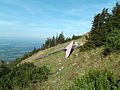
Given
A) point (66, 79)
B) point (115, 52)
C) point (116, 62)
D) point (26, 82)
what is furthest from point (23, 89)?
point (115, 52)

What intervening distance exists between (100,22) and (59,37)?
57094mm

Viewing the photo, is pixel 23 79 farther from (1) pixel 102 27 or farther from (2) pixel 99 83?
(1) pixel 102 27

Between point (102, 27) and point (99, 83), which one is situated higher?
point (102, 27)

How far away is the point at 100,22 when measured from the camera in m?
13.8

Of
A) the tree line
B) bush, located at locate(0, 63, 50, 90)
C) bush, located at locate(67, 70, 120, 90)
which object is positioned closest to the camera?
bush, located at locate(67, 70, 120, 90)

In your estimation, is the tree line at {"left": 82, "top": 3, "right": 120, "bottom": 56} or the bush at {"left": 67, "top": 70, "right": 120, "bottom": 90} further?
the tree line at {"left": 82, "top": 3, "right": 120, "bottom": 56}

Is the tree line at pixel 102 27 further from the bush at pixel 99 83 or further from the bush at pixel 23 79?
the bush at pixel 99 83

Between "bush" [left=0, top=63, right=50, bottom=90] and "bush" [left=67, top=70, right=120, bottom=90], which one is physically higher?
"bush" [left=67, top=70, right=120, bottom=90]

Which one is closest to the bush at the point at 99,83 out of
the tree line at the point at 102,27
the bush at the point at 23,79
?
the bush at the point at 23,79

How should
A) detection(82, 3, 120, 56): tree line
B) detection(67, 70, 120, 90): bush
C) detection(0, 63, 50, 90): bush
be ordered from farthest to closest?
detection(82, 3, 120, 56): tree line < detection(0, 63, 50, 90): bush < detection(67, 70, 120, 90): bush

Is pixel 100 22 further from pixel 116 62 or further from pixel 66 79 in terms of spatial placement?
pixel 66 79

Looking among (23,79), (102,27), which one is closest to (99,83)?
(23,79)

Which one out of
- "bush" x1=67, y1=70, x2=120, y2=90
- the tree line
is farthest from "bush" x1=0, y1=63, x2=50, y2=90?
the tree line

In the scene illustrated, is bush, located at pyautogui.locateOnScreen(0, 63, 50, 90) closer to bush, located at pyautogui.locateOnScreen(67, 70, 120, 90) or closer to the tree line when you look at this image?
bush, located at pyautogui.locateOnScreen(67, 70, 120, 90)
